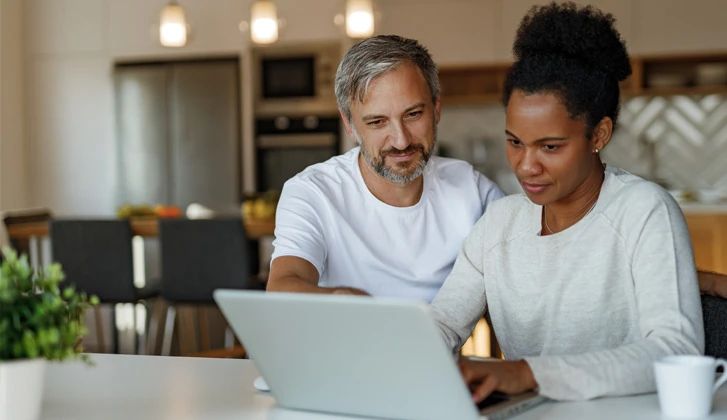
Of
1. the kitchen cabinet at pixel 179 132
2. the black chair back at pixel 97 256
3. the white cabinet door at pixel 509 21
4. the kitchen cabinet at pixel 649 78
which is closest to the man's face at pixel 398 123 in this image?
the black chair back at pixel 97 256

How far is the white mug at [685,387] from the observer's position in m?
1.27

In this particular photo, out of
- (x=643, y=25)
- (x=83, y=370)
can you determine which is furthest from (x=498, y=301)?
(x=643, y=25)

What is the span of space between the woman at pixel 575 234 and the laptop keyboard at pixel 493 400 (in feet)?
0.33

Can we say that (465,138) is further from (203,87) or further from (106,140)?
(106,140)

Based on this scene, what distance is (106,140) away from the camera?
7094mm

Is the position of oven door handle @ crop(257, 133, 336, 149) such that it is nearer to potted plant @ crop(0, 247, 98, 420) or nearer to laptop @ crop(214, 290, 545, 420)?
laptop @ crop(214, 290, 545, 420)

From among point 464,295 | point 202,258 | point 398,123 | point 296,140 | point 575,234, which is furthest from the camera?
point 296,140

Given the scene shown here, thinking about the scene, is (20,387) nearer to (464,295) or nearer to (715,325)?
(464,295)

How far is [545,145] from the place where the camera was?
160cm

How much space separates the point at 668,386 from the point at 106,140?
6331 millimetres

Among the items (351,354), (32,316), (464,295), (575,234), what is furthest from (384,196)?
(32,316)

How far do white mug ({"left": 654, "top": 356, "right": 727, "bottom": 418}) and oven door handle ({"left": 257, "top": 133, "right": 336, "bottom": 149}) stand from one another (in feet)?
17.5

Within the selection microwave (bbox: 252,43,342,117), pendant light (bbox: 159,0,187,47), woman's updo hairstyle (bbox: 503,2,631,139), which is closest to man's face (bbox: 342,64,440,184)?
woman's updo hairstyle (bbox: 503,2,631,139)

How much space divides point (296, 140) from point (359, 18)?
2008 mm
